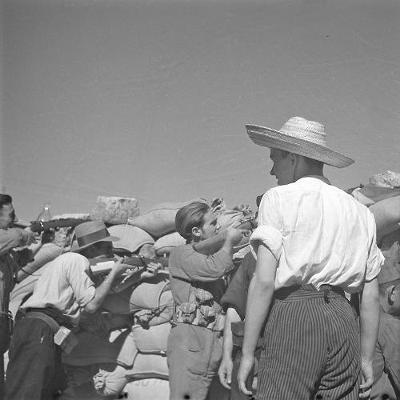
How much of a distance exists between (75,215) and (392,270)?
288 cm

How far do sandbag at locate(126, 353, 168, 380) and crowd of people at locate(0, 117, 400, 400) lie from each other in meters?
0.51

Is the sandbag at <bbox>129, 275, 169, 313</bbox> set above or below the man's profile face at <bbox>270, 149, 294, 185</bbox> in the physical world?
below

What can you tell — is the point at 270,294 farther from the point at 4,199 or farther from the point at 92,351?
the point at 4,199

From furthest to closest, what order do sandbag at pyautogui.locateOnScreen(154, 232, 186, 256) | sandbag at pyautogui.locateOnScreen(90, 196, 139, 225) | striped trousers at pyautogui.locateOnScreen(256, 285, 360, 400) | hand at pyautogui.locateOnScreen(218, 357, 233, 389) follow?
sandbag at pyautogui.locateOnScreen(90, 196, 139, 225), sandbag at pyautogui.locateOnScreen(154, 232, 186, 256), hand at pyautogui.locateOnScreen(218, 357, 233, 389), striped trousers at pyautogui.locateOnScreen(256, 285, 360, 400)

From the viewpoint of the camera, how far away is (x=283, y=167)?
A: 2.76 m

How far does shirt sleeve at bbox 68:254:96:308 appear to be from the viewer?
14.7ft

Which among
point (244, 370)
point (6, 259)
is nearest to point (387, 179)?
point (244, 370)

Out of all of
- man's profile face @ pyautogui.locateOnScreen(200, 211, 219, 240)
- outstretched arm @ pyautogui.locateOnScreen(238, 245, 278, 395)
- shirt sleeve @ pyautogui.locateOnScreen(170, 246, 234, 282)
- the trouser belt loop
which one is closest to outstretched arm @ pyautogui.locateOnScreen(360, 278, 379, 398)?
the trouser belt loop

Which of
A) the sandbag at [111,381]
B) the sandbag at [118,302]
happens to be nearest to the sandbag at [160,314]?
the sandbag at [118,302]

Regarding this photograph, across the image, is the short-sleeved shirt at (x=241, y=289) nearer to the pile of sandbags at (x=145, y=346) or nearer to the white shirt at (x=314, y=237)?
the white shirt at (x=314, y=237)

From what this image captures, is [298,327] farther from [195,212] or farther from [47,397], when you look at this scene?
[47,397]

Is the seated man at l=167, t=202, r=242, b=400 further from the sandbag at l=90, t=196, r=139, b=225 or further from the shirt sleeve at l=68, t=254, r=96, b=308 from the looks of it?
the sandbag at l=90, t=196, r=139, b=225

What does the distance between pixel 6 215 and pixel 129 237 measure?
0.96 meters

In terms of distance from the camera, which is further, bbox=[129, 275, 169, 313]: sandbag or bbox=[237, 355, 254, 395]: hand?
bbox=[129, 275, 169, 313]: sandbag
